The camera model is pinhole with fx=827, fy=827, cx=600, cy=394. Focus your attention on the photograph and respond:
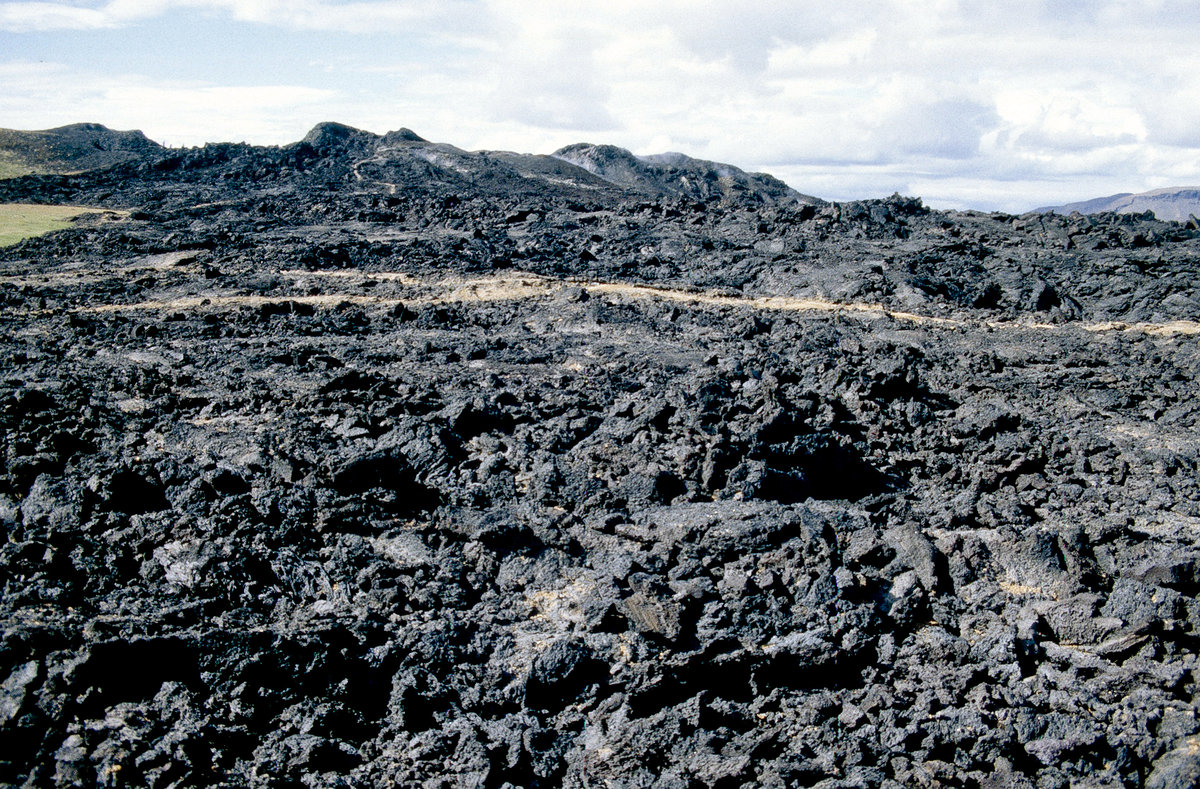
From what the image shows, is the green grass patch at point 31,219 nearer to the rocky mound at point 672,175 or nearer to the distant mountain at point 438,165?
the distant mountain at point 438,165

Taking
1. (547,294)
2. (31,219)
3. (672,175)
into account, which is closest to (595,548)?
(547,294)

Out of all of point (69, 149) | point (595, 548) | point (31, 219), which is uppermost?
point (69, 149)

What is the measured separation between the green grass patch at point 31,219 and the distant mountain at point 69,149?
471 inches

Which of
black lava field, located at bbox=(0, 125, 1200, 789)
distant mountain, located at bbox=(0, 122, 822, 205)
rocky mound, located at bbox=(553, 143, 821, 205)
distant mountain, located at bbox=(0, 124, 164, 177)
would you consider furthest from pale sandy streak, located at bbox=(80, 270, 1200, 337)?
distant mountain, located at bbox=(0, 124, 164, 177)

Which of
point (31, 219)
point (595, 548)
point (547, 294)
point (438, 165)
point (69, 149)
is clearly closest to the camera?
point (595, 548)

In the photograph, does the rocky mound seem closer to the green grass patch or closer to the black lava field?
the green grass patch

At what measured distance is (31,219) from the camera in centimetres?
2541

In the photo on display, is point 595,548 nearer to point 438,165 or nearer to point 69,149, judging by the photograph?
point 438,165

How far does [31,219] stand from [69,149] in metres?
22.5

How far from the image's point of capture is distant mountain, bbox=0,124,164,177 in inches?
1570

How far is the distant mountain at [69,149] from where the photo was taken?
39.9 meters

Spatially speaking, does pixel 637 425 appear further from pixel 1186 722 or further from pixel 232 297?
pixel 232 297

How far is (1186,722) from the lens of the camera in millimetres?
4117

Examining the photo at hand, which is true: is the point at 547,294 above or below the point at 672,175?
below
